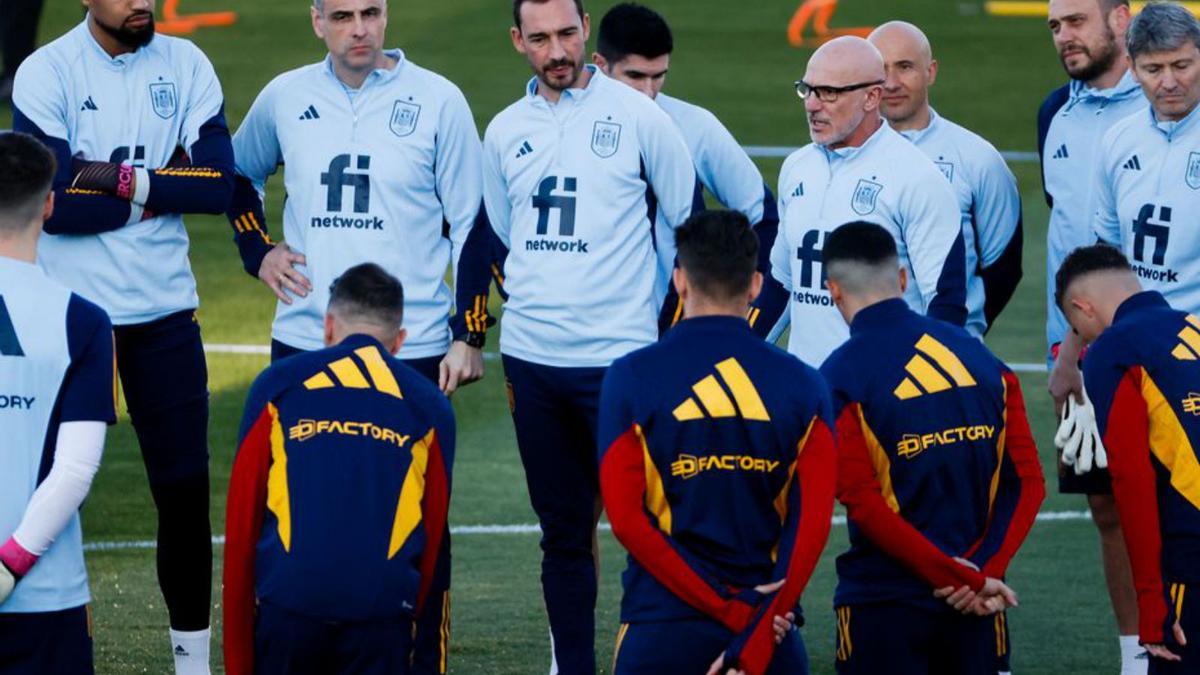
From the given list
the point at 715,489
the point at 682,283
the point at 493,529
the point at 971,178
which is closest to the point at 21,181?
the point at 682,283

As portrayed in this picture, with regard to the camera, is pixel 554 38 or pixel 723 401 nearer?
pixel 723 401

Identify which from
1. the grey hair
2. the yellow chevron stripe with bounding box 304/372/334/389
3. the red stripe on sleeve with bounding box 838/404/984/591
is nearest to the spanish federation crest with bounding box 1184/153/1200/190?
the grey hair

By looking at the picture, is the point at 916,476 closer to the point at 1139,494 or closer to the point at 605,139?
the point at 1139,494

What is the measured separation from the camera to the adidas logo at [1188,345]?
19.8 ft

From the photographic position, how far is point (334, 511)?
540 cm

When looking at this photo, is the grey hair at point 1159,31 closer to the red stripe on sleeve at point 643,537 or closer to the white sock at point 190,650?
the red stripe on sleeve at point 643,537

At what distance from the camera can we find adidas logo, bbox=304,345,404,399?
5.49 m

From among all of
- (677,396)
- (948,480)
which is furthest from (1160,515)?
(677,396)

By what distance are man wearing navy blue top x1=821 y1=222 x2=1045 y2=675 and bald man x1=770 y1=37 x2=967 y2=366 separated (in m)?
1.17

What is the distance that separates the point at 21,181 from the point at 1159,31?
4101 millimetres

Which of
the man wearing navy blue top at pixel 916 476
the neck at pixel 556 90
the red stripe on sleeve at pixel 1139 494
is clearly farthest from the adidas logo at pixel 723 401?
the neck at pixel 556 90

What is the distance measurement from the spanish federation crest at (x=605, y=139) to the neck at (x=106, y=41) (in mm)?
1733

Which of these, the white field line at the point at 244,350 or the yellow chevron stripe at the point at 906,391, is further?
the white field line at the point at 244,350

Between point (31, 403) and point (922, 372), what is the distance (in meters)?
2.47
